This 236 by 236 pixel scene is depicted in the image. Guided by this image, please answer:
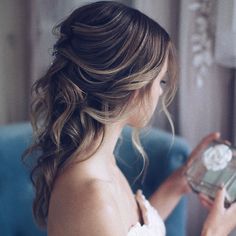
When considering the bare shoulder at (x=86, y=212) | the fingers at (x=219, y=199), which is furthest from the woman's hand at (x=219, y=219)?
the bare shoulder at (x=86, y=212)

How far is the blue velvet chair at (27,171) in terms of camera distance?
1207 mm

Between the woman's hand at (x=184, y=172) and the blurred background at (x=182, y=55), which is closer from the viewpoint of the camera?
the woman's hand at (x=184, y=172)

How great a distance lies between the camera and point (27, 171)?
4.03 ft

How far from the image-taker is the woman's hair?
78cm

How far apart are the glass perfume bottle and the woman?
0.18 m

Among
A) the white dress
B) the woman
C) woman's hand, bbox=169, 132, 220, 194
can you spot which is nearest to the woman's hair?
the woman

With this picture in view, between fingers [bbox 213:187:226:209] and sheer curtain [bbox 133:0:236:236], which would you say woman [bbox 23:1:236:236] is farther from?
sheer curtain [bbox 133:0:236:236]

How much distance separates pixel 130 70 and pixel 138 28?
0.08m

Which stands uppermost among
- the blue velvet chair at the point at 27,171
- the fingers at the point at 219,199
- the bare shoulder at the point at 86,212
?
the bare shoulder at the point at 86,212

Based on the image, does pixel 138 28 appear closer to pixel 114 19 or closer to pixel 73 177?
pixel 114 19

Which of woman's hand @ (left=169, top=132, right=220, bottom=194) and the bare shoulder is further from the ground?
the bare shoulder

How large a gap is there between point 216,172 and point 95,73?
0.41 m

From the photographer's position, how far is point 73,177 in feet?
2.76

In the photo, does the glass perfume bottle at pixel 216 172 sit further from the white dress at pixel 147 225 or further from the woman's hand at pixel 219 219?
the white dress at pixel 147 225
